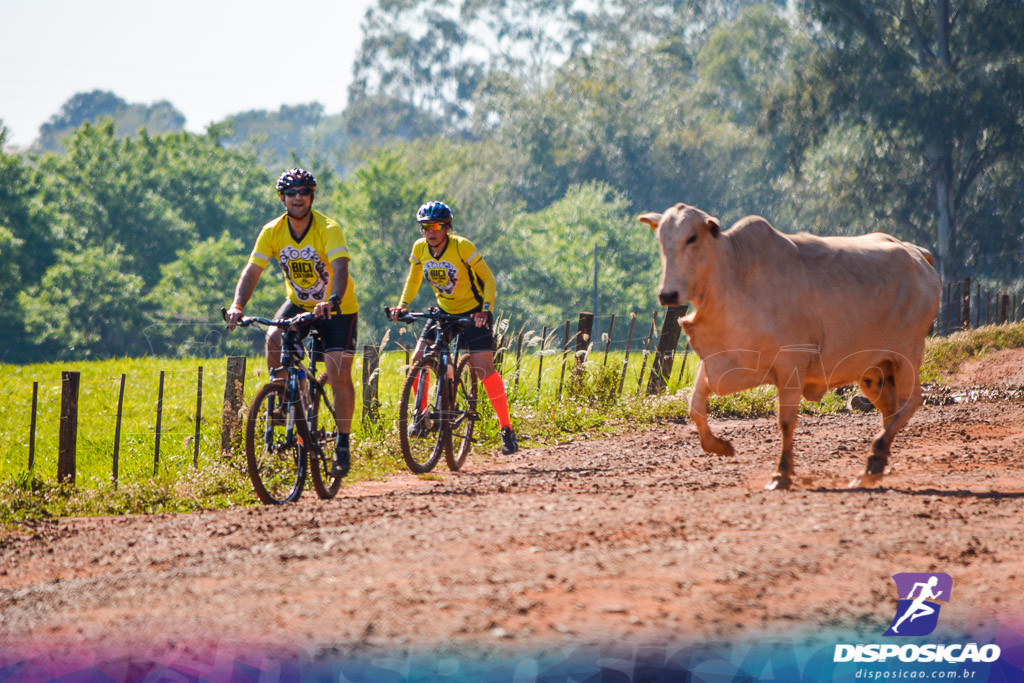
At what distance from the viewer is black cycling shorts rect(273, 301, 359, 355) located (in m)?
6.87

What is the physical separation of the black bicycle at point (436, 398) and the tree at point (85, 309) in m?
28.6

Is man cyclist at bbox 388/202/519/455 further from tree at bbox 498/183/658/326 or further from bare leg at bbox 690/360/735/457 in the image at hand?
tree at bbox 498/183/658/326

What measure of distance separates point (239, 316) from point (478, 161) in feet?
165

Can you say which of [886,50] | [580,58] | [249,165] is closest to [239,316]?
[886,50]

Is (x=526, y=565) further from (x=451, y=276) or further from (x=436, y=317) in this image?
(x=451, y=276)

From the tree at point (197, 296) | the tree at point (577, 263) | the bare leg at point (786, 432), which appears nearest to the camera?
the bare leg at point (786, 432)

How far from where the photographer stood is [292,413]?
6.72 meters

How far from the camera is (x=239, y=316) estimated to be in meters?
6.53

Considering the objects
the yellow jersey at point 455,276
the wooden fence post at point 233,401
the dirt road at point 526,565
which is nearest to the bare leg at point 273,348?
the dirt road at point 526,565

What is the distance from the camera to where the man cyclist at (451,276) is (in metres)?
8.18

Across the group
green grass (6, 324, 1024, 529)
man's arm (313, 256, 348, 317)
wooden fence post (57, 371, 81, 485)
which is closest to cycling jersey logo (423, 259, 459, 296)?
green grass (6, 324, 1024, 529)

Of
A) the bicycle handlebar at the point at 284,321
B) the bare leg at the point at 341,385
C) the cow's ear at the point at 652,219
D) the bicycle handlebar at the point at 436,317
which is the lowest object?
the bare leg at the point at 341,385

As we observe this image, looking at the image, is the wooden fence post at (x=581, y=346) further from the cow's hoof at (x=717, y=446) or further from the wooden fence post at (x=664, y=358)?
the cow's hoof at (x=717, y=446)

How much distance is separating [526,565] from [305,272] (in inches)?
125
